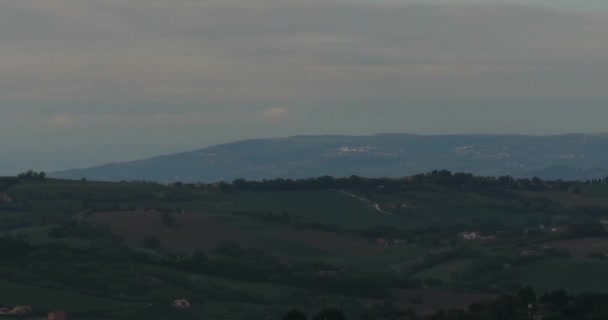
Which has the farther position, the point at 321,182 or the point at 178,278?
the point at 321,182

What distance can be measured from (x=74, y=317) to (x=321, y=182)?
6877 cm

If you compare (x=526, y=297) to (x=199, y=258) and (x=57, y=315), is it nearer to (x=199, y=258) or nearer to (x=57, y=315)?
(x=57, y=315)

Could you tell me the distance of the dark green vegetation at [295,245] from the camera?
72.3 meters

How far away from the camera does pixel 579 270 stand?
82875 mm

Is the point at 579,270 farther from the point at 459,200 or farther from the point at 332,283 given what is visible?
the point at 459,200

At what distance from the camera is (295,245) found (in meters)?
101

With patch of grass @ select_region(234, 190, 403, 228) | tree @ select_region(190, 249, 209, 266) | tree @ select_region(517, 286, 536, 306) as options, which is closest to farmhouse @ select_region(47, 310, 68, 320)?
tree @ select_region(517, 286, 536, 306)

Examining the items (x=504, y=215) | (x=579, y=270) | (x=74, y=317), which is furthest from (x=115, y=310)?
(x=504, y=215)

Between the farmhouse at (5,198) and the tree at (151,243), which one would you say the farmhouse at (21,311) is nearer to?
the tree at (151,243)

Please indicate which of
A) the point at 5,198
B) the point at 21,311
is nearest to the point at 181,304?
the point at 21,311

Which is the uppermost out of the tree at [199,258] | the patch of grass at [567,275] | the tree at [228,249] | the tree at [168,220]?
the tree at [168,220]

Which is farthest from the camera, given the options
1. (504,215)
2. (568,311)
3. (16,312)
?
(504,215)

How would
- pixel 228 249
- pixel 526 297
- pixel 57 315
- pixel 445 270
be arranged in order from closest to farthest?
pixel 526 297 → pixel 57 315 → pixel 445 270 → pixel 228 249

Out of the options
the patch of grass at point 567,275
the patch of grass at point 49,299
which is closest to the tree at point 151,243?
the patch of grass at point 567,275
